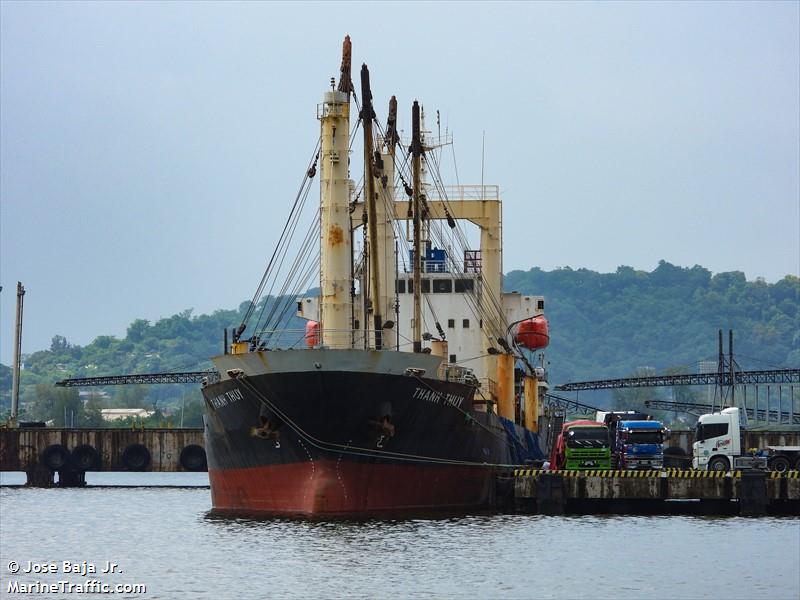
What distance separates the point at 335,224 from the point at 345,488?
11.1 metres

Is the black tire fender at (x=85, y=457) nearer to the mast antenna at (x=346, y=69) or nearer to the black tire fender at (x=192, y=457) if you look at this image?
the black tire fender at (x=192, y=457)

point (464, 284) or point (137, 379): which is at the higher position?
point (464, 284)

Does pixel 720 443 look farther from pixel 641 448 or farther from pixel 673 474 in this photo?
pixel 673 474

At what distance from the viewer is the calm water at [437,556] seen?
127 ft

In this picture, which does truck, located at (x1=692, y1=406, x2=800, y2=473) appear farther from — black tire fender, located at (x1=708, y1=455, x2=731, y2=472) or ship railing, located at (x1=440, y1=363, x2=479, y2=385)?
ship railing, located at (x1=440, y1=363, x2=479, y2=385)

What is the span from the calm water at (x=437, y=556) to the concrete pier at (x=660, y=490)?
93 centimetres

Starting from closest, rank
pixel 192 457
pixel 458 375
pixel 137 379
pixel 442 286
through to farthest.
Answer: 1. pixel 458 375
2. pixel 442 286
3. pixel 192 457
4. pixel 137 379

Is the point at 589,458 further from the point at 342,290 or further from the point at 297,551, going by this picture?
the point at 297,551

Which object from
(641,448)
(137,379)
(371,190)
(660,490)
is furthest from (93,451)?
(137,379)

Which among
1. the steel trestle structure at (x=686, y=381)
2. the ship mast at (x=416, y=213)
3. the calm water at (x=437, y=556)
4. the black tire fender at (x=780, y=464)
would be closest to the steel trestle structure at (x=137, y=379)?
the steel trestle structure at (x=686, y=381)

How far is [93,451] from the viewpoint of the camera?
103562mm

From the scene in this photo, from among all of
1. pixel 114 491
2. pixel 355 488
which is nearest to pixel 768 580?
pixel 355 488

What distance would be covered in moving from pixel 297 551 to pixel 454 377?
19.4 metres

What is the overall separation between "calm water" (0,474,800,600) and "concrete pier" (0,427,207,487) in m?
43.5
